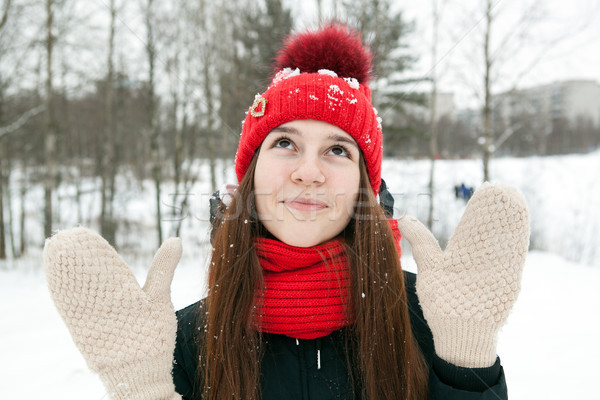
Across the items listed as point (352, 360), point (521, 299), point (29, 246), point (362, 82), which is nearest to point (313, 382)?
point (352, 360)

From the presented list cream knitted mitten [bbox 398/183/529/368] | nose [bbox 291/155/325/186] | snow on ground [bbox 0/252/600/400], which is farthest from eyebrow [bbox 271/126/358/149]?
snow on ground [bbox 0/252/600/400]

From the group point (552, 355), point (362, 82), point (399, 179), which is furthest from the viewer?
point (399, 179)

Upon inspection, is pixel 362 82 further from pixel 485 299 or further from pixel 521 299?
pixel 521 299

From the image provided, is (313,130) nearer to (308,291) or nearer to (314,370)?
(308,291)

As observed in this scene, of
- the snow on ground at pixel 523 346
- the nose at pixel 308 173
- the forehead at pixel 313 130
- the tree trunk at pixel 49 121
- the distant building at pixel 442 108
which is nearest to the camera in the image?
the nose at pixel 308 173

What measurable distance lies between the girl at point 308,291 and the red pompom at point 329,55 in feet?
0.68

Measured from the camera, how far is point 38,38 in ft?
25.5

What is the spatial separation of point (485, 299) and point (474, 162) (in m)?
13.1

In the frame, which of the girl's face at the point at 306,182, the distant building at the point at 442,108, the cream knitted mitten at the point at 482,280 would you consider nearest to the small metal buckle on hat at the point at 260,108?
Result: the girl's face at the point at 306,182

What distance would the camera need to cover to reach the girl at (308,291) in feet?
3.67

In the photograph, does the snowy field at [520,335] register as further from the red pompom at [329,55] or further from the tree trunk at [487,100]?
the tree trunk at [487,100]

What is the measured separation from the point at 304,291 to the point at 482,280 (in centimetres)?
62

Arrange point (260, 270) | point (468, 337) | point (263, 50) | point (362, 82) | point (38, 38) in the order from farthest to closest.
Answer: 1. point (263, 50)
2. point (38, 38)
3. point (362, 82)
4. point (260, 270)
5. point (468, 337)

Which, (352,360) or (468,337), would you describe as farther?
(352,360)
